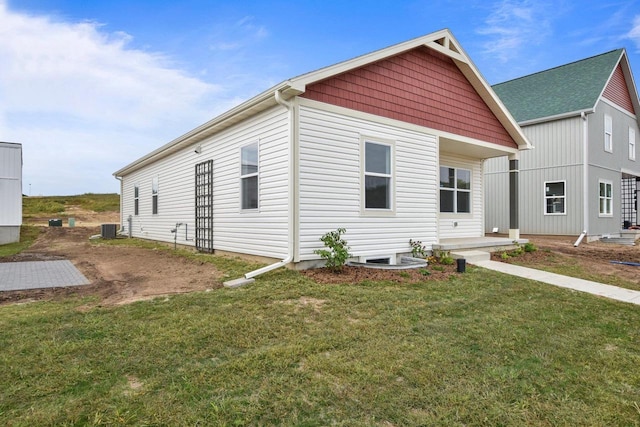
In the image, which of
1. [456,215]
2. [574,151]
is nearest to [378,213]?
[456,215]

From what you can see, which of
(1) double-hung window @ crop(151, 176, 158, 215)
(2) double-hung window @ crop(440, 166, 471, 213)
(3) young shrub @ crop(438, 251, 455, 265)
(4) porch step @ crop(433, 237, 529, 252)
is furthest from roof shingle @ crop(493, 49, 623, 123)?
(1) double-hung window @ crop(151, 176, 158, 215)

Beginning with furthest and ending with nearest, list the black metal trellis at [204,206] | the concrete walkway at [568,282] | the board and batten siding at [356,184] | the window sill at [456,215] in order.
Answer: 1. the window sill at [456,215]
2. the black metal trellis at [204,206]
3. the board and batten siding at [356,184]
4. the concrete walkway at [568,282]

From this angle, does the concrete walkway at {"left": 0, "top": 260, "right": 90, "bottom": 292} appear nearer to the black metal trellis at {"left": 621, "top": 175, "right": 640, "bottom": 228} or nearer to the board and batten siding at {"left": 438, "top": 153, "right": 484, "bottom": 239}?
the board and batten siding at {"left": 438, "top": 153, "right": 484, "bottom": 239}

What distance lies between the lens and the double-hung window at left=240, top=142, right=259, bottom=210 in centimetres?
775

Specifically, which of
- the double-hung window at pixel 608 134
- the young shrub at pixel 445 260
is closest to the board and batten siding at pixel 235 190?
the young shrub at pixel 445 260

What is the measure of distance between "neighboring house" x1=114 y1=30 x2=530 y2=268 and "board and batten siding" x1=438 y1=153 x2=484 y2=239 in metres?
0.06

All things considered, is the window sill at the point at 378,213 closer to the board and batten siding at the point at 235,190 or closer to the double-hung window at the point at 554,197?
the board and batten siding at the point at 235,190

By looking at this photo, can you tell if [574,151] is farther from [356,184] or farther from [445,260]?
[356,184]

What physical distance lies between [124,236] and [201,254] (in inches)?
392

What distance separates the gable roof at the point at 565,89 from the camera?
1446cm

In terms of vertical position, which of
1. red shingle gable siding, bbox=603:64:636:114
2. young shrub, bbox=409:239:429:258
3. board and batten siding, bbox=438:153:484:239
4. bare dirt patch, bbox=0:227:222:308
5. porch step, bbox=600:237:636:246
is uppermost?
red shingle gable siding, bbox=603:64:636:114

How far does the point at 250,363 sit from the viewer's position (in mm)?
2957

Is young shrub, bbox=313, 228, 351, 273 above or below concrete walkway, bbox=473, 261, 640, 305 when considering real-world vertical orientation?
above

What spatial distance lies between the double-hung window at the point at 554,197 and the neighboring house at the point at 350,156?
189 inches
